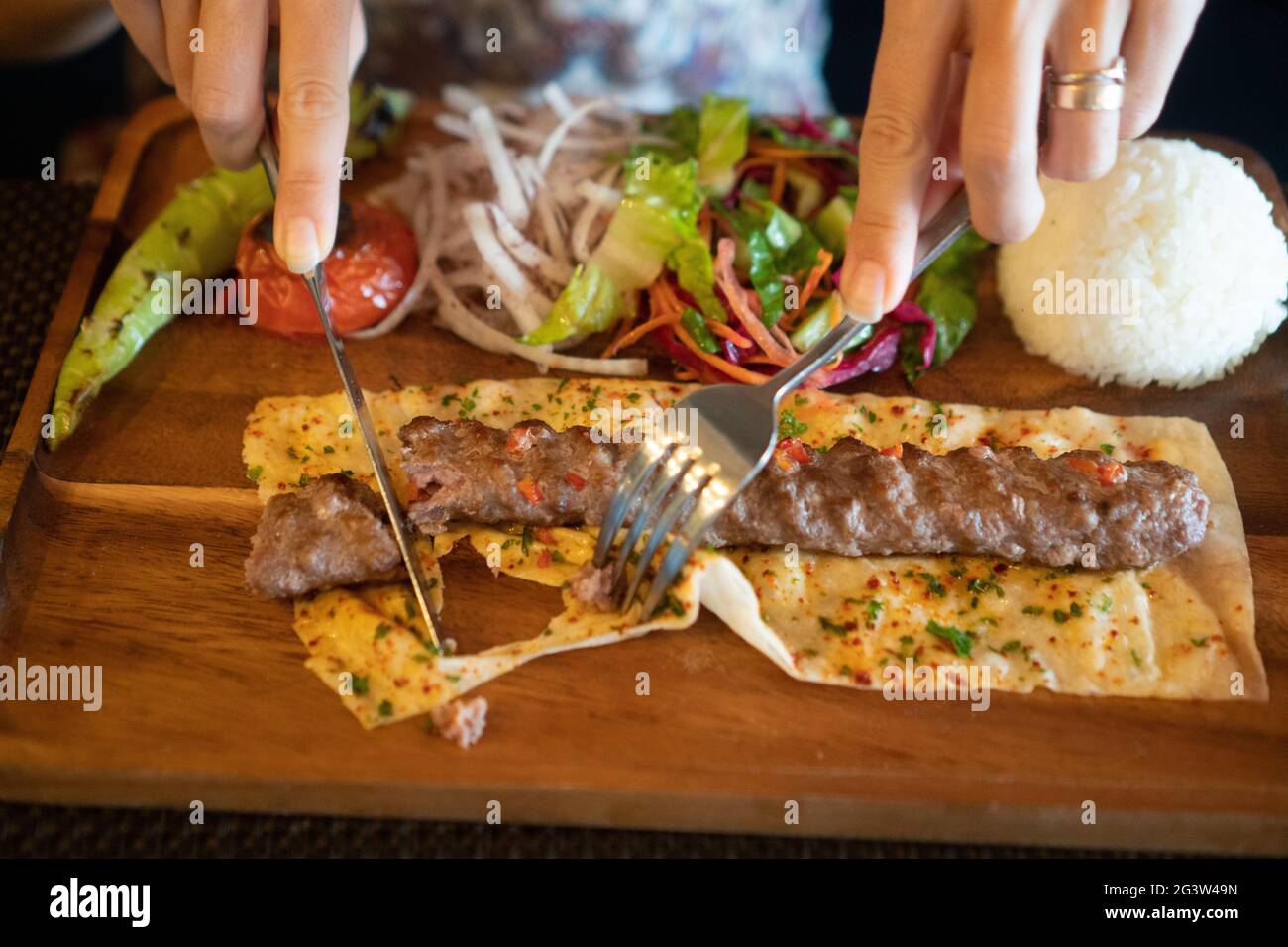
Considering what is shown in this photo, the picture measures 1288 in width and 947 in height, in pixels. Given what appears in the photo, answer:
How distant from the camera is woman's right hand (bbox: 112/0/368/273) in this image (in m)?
3.47

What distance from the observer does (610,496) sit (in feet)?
12.9

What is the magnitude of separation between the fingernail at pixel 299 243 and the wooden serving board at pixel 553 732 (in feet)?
3.65

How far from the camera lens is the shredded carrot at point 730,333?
182 inches

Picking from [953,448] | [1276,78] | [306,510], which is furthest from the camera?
[1276,78]

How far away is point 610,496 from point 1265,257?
10.5 ft

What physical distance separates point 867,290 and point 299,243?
6.13ft

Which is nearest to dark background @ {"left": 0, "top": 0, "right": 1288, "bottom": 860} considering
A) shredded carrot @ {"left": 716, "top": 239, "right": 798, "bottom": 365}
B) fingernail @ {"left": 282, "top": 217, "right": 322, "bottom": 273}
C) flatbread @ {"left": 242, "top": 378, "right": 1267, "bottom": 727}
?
flatbread @ {"left": 242, "top": 378, "right": 1267, "bottom": 727}

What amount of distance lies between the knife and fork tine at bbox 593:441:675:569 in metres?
0.68

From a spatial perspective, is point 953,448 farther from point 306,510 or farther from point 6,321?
point 6,321

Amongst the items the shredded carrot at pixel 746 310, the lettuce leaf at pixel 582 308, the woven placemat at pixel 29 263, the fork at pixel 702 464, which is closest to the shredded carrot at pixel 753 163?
the shredded carrot at pixel 746 310

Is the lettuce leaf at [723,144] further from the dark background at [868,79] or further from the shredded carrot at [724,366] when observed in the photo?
the dark background at [868,79]

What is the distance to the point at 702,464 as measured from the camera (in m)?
3.63

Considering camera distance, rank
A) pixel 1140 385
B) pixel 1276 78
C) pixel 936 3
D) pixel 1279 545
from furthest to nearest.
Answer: pixel 1276 78, pixel 1140 385, pixel 1279 545, pixel 936 3

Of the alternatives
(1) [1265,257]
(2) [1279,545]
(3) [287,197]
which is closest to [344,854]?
(3) [287,197]
